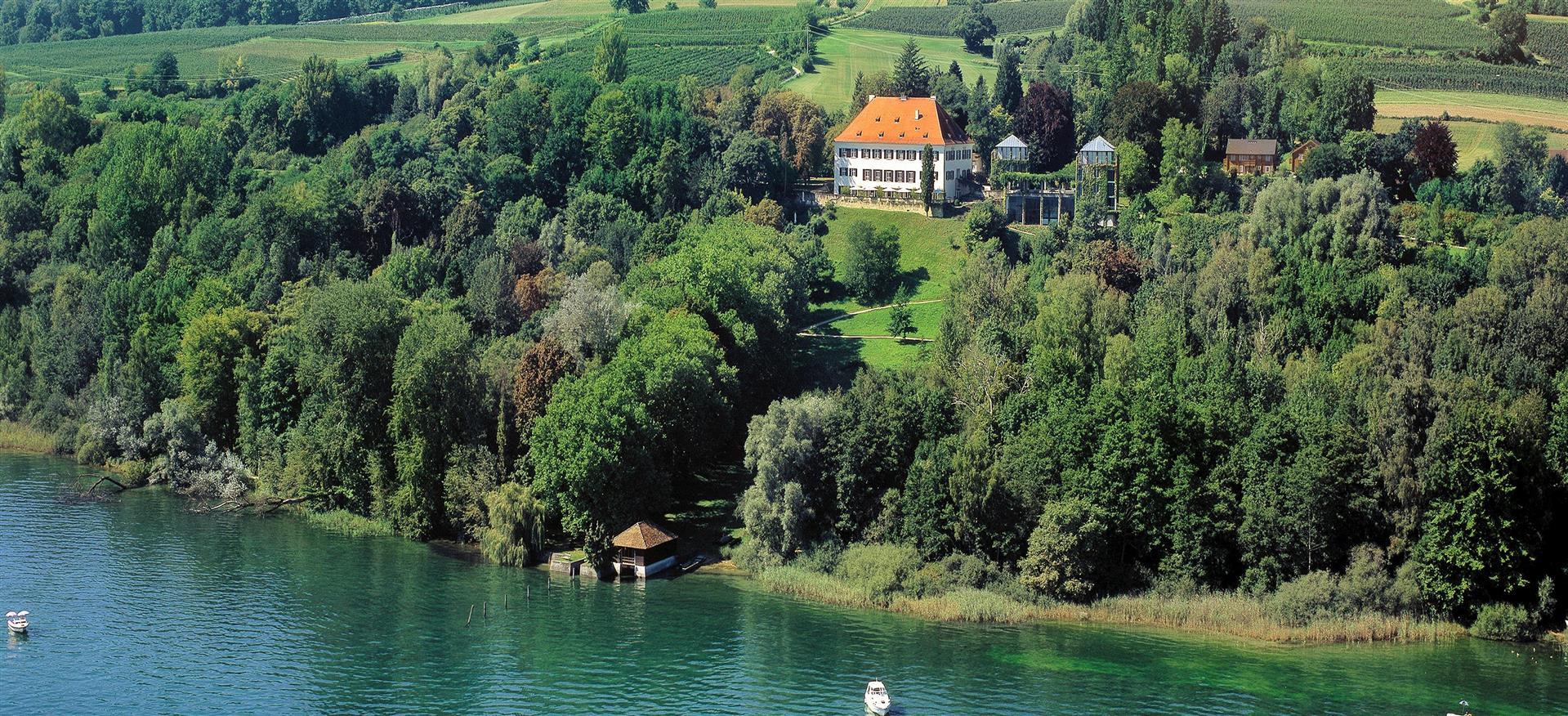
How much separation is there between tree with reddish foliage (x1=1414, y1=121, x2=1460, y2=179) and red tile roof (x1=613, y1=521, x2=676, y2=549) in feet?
180

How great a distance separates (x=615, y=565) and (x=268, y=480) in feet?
73.7

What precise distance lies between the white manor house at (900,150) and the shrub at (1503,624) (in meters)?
54.8

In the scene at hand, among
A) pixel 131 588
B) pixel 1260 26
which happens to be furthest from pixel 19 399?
pixel 1260 26

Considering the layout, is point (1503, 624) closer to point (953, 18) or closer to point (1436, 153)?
point (1436, 153)

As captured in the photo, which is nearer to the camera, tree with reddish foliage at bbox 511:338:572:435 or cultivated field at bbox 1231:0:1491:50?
tree with reddish foliage at bbox 511:338:572:435

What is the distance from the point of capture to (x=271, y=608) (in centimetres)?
6894

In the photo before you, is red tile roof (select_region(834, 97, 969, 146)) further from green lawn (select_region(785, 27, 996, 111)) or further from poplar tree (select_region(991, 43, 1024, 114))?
green lawn (select_region(785, 27, 996, 111))

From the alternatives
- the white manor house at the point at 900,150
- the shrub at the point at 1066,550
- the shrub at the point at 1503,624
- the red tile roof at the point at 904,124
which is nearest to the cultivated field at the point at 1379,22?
the red tile roof at the point at 904,124

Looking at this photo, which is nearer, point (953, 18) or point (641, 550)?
point (641, 550)

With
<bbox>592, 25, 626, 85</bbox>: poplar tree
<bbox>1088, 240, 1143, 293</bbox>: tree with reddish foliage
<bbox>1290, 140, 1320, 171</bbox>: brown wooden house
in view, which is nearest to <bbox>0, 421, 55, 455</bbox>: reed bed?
<bbox>592, 25, 626, 85</bbox>: poplar tree

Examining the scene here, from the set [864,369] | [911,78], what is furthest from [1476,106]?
[864,369]

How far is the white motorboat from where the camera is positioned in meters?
56.9

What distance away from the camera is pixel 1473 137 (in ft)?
357

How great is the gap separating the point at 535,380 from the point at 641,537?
430 inches
